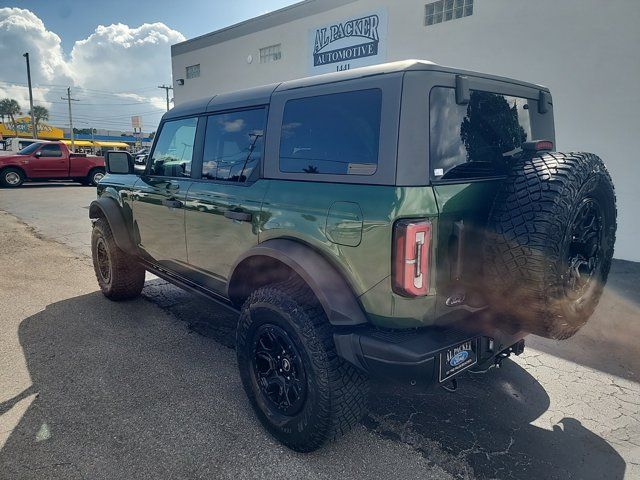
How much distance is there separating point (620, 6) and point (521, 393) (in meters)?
6.13

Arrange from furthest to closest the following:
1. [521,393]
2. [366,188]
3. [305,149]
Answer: [521,393], [305,149], [366,188]

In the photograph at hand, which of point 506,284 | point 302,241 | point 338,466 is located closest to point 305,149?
point 302,241

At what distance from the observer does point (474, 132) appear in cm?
226

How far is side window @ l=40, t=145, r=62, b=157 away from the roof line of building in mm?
6265

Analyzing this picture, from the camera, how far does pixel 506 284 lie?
1996 mm

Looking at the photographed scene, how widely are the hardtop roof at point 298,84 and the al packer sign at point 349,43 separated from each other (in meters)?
7.38

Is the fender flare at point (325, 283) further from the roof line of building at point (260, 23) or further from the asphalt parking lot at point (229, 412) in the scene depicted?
Answer: the roof line of building at point (260, 23)

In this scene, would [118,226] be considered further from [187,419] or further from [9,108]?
[9,108]

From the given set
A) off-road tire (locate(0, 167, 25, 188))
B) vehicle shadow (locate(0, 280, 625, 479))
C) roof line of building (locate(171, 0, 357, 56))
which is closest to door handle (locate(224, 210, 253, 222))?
vehicle shadow (locate(0, 280, 625, 479))

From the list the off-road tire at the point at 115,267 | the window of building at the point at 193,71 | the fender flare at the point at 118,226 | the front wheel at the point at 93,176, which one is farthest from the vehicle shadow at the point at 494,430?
the front wheel at the point at 93,176

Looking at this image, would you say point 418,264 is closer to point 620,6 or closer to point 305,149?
point 305,149

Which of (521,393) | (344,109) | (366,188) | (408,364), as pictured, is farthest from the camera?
(521,393)

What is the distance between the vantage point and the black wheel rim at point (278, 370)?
Result: 230 cm

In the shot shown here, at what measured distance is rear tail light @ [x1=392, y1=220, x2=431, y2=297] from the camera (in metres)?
1.87
